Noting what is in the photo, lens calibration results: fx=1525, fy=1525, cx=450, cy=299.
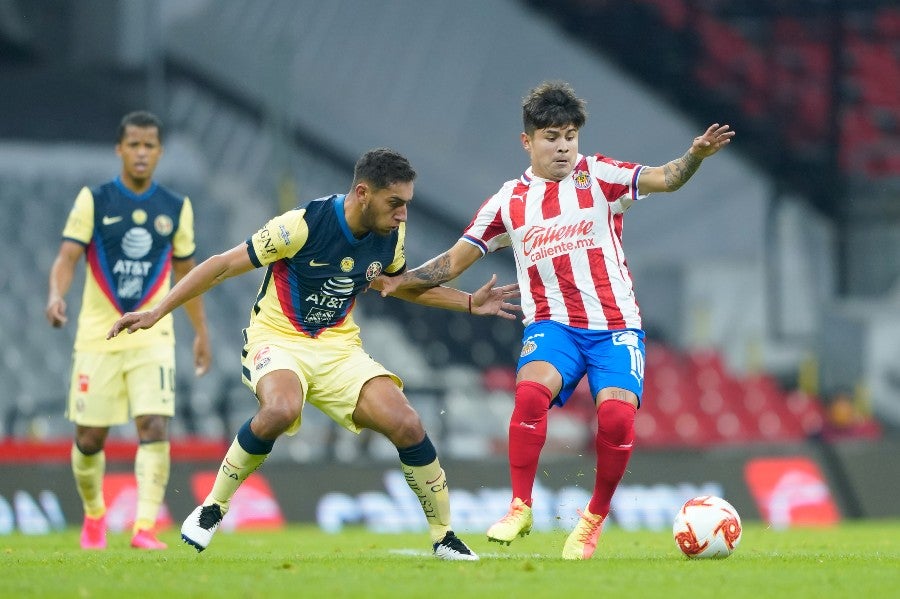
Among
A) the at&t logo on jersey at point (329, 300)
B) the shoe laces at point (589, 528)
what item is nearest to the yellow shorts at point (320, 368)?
the at&t logo on jersey at point (329, 300)

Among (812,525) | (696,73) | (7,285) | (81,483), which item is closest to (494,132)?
(696,73)

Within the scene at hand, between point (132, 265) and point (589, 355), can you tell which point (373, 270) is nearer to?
point (589, 355)

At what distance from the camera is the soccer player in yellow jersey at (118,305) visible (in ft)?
31.0

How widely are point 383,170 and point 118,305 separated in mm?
2769

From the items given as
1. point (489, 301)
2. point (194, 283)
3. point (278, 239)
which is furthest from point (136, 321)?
point (489, 301)

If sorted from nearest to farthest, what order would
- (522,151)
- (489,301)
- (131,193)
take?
(489,301) → (131,193) → (522,151)

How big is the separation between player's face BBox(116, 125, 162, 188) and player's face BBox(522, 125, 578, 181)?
2637mm

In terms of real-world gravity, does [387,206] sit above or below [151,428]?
above

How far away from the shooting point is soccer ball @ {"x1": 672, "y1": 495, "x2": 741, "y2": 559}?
7.70 metres

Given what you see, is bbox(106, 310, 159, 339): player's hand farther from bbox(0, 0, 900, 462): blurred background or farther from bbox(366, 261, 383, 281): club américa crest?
bbox(0, 0, 900, 462): blurred background

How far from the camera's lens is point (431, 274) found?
26.8ft

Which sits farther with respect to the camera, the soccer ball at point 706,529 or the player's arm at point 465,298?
the player's arm at point 465,298

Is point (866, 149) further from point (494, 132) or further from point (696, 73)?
point (494, 132)

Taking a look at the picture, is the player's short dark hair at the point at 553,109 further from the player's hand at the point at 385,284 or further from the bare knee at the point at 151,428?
the bare knee at the point at 151,428
